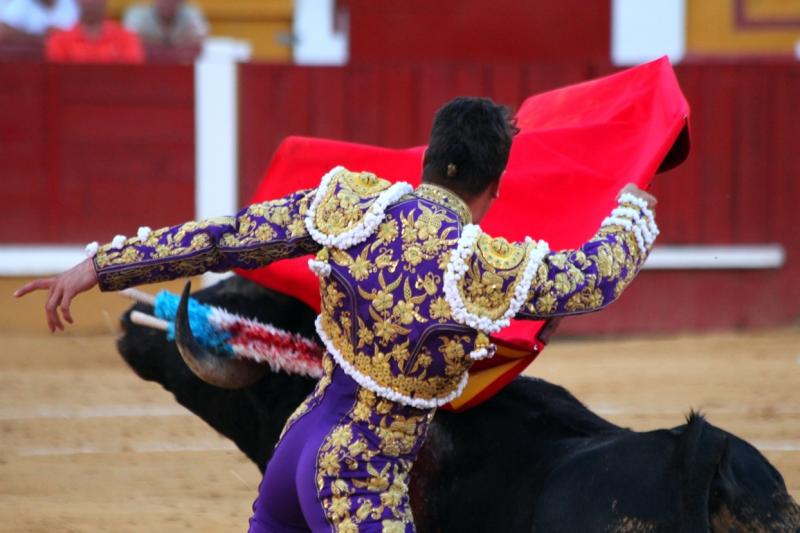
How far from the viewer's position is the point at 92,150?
706 centimetres

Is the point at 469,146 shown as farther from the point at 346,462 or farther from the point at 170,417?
the point at 170,417

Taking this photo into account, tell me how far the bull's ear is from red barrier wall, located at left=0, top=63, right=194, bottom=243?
4.40m

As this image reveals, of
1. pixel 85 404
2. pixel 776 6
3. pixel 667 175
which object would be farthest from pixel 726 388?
pixel 776 6

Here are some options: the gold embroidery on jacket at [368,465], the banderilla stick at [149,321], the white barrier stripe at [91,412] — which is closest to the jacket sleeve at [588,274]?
the gold embroidery on jacket at [368,465]

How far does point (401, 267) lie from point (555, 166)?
0.84 meters

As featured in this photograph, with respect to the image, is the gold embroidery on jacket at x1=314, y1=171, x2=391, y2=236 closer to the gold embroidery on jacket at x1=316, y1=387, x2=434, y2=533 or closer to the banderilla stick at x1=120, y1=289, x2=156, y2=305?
the gold embroidery on jacket at x1=316, y1=387, x2=434, y2=533

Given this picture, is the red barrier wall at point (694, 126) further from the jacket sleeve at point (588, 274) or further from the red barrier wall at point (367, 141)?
the jacket sleeve at point (588, 274)

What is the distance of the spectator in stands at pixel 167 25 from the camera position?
7.46m

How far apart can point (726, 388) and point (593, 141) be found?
2847 mm

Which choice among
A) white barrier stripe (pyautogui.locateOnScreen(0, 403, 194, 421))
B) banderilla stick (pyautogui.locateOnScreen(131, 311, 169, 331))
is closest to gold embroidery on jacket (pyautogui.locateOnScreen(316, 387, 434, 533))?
banderilla stick (pyautogui.locateOnScreen(131, 311, 169, 331))

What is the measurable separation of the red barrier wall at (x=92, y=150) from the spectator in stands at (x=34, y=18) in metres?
0.29

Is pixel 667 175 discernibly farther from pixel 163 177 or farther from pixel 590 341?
pixel 163 177

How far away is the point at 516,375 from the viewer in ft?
8.23

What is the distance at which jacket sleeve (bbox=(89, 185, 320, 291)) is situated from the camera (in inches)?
84.6
